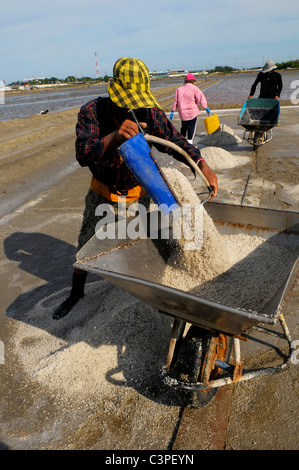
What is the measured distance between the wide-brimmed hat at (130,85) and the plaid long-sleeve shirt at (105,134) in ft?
0.90

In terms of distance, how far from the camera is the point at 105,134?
7.72 feet

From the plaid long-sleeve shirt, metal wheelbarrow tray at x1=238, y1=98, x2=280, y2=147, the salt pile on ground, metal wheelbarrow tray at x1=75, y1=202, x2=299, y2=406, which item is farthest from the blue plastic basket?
the salt pile on ground

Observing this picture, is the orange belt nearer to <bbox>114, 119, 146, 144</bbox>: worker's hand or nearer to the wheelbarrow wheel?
<bbox>114, 119, 146, 144</bbox>: worker's hand

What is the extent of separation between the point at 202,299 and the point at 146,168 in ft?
2.71

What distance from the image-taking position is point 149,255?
7.69 ft

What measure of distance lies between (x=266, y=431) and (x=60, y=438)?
124cm

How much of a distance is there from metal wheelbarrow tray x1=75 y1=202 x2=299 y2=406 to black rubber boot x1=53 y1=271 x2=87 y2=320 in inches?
35.4

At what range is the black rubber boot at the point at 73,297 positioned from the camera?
299 cm

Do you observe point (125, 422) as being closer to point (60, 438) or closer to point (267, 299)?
point (60, 438)

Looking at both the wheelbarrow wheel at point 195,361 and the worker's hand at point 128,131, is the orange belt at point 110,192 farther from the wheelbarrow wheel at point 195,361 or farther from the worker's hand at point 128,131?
the wheelbarrow wheel at point 195,361

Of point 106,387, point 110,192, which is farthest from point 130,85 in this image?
point 106,387

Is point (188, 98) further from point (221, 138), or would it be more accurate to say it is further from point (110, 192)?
point (110, 192)

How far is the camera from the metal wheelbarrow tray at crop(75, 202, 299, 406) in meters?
1.52

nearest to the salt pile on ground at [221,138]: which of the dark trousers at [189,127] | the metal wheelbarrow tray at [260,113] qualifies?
the metal wheelbarrow tray at [260,113]
